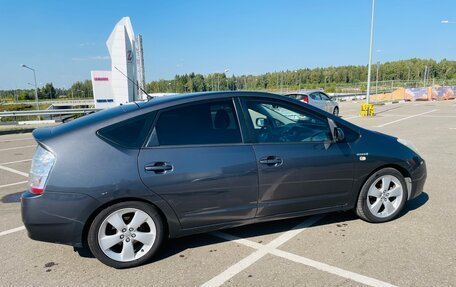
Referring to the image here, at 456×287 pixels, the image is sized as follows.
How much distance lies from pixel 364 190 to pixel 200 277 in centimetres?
211

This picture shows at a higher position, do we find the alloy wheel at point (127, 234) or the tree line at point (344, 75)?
the tree line at point (344, 75)

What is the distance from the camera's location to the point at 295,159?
11.6ft

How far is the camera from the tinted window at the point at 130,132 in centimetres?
313

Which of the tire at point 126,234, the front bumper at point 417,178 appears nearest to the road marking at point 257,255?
the tire at point 126,234

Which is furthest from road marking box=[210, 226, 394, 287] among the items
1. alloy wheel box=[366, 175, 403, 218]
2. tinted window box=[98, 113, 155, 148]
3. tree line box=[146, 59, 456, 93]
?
tree line box=[146, 59, 456, 93]

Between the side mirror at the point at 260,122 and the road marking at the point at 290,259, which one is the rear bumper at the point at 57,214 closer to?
the road marking at the point at 290,259

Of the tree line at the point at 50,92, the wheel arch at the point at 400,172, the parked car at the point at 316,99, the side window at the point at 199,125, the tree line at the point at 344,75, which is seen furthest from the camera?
the tree line at the point at 50,92

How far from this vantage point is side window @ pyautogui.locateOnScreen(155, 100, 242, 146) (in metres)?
3.26

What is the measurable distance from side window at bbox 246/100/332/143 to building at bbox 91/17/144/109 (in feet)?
79.4

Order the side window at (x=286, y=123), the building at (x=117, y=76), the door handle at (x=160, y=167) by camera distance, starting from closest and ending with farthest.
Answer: the door handle at (x=160, y=167), the side window at (x=286, y=123), the building at (x=117, y=76)

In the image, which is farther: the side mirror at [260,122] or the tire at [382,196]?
the tire at [382,196]

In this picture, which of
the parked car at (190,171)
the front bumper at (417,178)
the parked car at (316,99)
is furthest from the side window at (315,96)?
the parked car at (190,171)

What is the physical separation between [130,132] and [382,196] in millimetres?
2915

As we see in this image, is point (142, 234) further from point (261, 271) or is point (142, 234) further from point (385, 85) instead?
point (385, 85)
